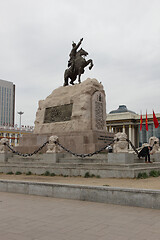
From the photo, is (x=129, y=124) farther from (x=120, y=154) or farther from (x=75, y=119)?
(x=120, y=154)

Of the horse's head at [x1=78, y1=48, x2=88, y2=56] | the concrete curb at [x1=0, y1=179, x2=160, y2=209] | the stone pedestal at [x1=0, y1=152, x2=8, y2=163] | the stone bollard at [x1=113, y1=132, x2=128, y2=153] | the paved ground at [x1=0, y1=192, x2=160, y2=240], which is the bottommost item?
the paved ground at [x1=0, y1=192, x2=160, y2=240]

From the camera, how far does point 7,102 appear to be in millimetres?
103625

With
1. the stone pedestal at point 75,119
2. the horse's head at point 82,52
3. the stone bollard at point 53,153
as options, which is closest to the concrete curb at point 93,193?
the stone bollard at point 53,153

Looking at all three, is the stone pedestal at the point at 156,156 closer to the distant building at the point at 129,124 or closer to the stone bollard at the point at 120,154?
the stone bollard at the point at 120,154

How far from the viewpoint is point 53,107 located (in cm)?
1645

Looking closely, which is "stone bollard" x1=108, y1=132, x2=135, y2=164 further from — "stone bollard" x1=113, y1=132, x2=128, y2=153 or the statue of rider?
the statue of rider

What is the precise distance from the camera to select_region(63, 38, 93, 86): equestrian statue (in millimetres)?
16812

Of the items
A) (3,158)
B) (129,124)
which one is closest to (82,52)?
(3,158)

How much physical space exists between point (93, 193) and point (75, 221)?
1.79 meters

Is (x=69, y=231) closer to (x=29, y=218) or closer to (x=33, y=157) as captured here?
(x=29, y=218)

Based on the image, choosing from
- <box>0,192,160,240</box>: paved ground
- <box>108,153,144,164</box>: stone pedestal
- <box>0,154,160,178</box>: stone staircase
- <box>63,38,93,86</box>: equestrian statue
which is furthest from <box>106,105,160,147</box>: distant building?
<box>0,192,160,240</box>: paved ground

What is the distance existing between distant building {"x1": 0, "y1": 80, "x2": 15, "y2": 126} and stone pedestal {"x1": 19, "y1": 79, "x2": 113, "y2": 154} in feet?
286

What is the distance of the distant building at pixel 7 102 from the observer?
329ft

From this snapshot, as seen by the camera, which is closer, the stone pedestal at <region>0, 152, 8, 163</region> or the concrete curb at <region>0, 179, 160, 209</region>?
the concrete curb at <region>0, 179, 160, 209</region>
